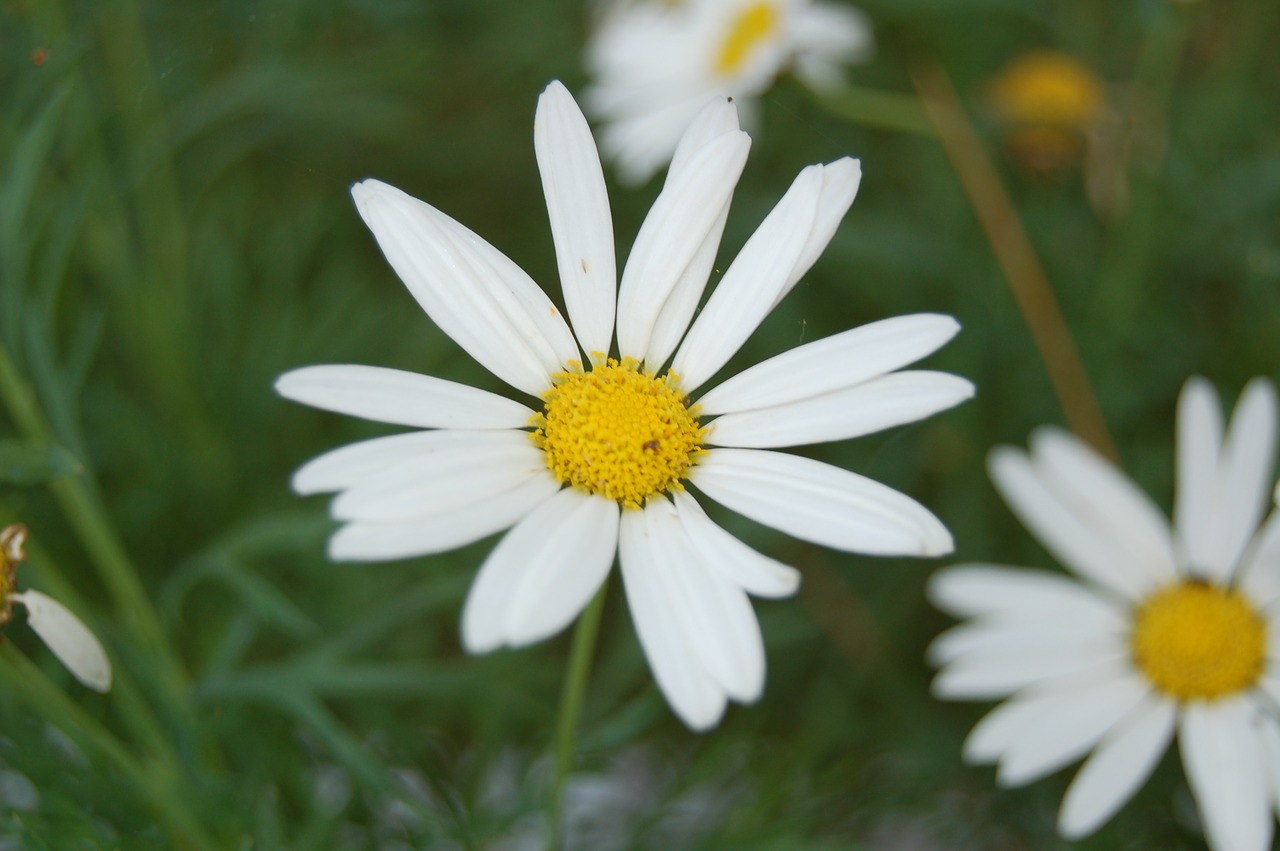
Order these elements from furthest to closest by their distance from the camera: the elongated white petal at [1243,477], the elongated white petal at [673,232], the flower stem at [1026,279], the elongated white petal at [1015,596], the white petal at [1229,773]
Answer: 1. the flower stem at [1026,279]
2. the elongated white petal at [1015,596]
3. the elongated white petal at [1243,477]
4. the white petal at [1229,773]
5. the elongated white petal at [673,232]

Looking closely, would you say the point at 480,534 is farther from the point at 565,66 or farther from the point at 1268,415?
the point at 565,66

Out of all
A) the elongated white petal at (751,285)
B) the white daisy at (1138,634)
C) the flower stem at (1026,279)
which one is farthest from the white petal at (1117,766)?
the elongated white petal at (751,285)

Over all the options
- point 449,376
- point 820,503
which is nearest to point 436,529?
point 820,503

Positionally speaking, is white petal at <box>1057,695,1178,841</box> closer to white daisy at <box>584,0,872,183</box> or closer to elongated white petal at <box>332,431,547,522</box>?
elongated white petal at <box>332,431,547,522</box>

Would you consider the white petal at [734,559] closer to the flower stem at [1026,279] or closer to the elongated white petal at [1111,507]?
the elongated white petal at [1111,507]

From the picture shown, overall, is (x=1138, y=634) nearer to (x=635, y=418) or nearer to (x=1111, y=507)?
(x=1111, y=507)

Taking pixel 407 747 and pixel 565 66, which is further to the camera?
pixel 565 66

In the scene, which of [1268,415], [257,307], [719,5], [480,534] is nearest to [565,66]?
[719,5]
